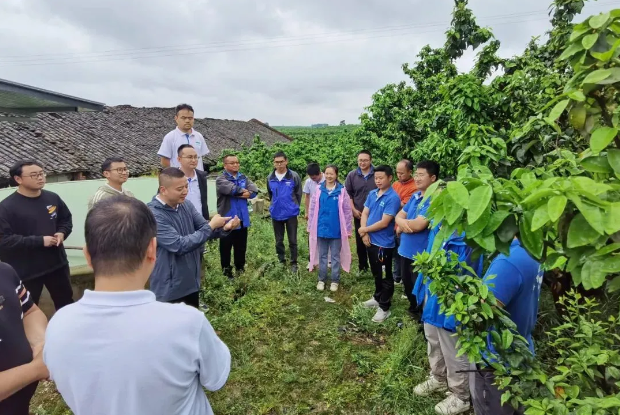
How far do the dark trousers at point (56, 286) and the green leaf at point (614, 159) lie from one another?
4411 millimetres

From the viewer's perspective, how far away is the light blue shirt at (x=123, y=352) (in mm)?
1072

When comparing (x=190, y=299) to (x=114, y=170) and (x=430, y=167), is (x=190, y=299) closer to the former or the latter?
(x=114, y=170)

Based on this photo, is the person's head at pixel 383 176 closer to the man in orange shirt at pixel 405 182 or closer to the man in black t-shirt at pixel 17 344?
the man in orange shirt at pixel 405 182

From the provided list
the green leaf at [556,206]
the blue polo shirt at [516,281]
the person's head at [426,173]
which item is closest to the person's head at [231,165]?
the person's head at [426,173]

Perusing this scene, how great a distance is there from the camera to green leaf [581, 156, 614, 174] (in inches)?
42.3

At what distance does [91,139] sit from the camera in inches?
614

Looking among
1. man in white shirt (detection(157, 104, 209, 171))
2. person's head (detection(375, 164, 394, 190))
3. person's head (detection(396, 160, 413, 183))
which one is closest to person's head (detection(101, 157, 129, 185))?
man in white shirt (detection(157, 104, 209, 171))

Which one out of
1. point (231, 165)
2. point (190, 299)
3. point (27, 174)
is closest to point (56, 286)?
point (27, 174)

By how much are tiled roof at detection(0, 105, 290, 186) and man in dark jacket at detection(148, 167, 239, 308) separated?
30.3ft

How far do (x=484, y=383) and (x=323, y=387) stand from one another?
1672 mm

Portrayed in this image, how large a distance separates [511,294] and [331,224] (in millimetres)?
3307

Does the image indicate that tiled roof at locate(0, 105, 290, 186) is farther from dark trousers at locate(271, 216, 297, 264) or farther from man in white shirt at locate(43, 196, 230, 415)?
man in white shirt at locate(43, 196, 230, 415)

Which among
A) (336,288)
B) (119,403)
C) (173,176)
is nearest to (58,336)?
(119,403)

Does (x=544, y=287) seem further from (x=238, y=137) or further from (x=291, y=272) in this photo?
(x=238, y=137)
